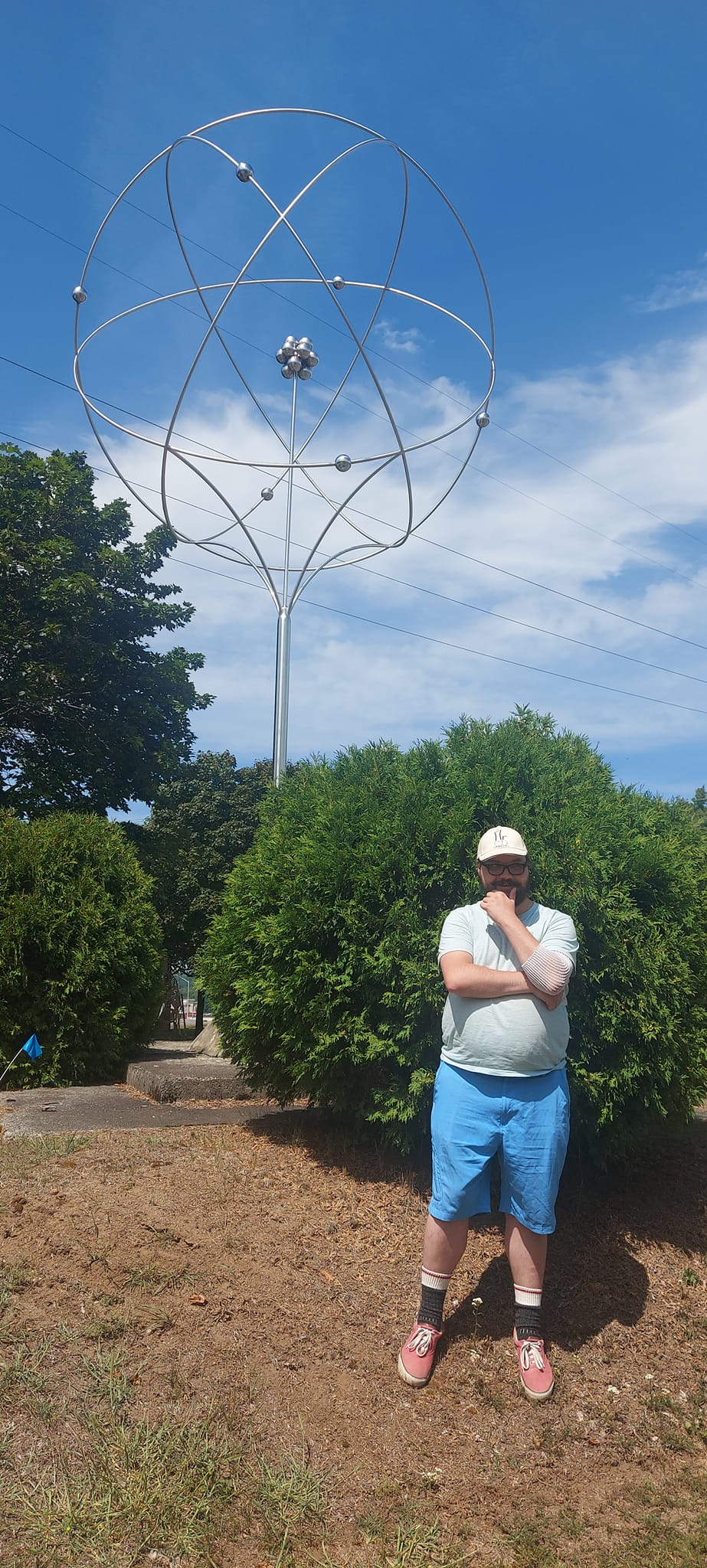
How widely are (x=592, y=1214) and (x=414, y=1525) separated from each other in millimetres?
2395

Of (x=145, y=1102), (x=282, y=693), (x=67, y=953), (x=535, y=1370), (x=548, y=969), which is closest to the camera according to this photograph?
(x=548, y=969)

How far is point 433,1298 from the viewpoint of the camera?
Result: 12.4 ft

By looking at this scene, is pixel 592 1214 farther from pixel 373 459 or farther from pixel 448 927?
pixel 373 459

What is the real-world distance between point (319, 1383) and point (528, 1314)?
81 cm

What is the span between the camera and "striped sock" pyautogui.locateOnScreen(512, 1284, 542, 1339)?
3.71 metres

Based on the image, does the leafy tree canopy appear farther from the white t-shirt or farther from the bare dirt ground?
the white t-shirt

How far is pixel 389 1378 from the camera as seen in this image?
3.70 m

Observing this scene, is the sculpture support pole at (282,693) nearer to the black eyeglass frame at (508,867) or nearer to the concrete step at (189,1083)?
the concrete step at (189,1083)

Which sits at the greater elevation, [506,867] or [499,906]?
[506,867]

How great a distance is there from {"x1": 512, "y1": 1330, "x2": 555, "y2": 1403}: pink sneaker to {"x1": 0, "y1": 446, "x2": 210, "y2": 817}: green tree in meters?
16.7

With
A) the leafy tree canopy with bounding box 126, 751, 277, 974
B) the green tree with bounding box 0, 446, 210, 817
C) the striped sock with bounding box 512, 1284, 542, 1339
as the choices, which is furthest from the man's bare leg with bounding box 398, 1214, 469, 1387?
the leafy tree canopy with bounding box 126, 751, 277, 974

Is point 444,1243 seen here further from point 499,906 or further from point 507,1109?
point 499,906

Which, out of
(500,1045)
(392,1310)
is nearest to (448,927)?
(500,1045)

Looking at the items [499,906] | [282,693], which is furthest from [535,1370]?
[282,693]
